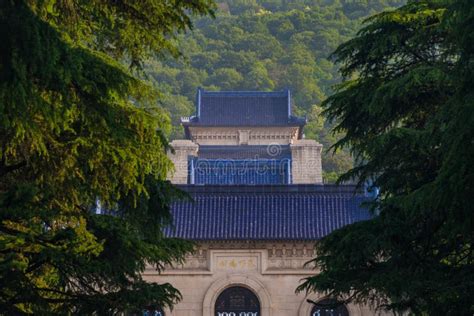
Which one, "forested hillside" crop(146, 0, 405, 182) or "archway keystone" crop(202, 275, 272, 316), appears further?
"forested hillside" crop(146, 0, 405, 182)

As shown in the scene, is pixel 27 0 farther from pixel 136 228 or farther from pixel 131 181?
pixel 136 228

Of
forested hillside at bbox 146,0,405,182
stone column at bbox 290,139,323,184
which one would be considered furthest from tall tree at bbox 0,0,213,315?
forested hillside at bbox 146,0,405,182

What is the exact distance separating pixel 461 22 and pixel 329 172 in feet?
161

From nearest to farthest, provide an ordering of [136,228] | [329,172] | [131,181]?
[131,181]
[136,228]
[329,172]

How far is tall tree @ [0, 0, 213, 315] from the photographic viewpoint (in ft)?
23.1

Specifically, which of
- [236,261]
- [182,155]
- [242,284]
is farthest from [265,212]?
[182,155]

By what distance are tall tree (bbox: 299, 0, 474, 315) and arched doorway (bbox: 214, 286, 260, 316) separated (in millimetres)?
10826

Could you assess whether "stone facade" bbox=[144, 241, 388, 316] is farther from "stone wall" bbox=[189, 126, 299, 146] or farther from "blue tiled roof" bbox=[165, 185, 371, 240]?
"stone wall" bbox=[189, 126, 299, 146]

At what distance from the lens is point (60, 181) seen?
8.53 meters

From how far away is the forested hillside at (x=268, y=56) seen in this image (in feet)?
247

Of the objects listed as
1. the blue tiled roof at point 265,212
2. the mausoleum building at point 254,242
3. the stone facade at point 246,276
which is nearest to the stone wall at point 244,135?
the mausoleum building at point 254,242

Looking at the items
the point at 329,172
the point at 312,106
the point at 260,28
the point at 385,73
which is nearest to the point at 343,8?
the point at 260,28

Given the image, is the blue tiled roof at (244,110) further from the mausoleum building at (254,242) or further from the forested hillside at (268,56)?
the mausoleum building at (254,242)

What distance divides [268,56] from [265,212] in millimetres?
61356
